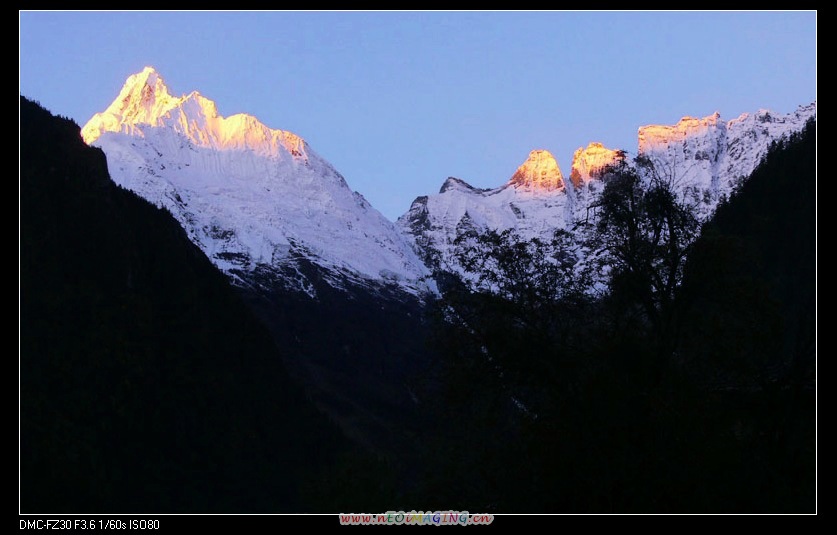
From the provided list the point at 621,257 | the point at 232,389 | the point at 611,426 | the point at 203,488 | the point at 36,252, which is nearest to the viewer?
the point at 611,426

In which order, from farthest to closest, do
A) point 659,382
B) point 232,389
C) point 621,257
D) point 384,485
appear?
point 232,389
point 384,485
point 621,257
point 659,382

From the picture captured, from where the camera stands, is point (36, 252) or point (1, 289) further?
point (36, 252)

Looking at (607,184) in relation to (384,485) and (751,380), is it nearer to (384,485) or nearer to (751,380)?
(751,380)

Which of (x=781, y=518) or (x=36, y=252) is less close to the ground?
(x=36, y=252)

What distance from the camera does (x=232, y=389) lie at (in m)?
198

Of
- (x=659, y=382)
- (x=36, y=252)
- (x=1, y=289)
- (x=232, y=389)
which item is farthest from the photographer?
(x=232, y=389)

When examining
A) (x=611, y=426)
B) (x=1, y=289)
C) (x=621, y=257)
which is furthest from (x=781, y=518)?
(x=1, y=289)

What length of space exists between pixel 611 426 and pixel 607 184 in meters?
7.29

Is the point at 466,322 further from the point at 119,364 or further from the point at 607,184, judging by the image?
the point at 119,364

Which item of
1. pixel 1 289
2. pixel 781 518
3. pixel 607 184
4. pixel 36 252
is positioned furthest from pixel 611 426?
pixel 36 252

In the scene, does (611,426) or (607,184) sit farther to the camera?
(607,184)

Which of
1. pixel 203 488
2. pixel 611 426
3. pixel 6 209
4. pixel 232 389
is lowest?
pixel 203 488

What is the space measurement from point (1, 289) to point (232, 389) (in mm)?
179403

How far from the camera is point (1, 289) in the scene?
69.9 ft
